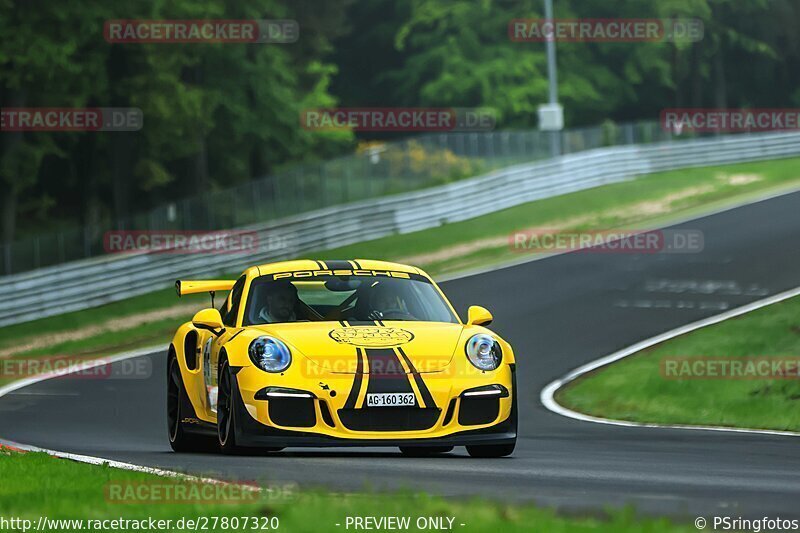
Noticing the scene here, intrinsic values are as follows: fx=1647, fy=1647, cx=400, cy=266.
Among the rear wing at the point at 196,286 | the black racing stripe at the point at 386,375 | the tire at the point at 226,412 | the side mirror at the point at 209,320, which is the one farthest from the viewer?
the rear wing at the point at 196,286

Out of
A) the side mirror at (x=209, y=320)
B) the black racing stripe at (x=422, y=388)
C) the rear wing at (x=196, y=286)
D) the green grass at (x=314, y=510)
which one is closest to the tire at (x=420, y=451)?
the black racing stripe at (x=422, y=388)

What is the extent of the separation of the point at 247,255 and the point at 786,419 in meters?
18.6

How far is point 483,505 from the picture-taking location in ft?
24.2

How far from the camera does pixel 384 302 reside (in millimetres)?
11656

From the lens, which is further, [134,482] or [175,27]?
[175,27]

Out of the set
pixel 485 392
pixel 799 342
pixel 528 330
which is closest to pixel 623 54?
pixel 528 330

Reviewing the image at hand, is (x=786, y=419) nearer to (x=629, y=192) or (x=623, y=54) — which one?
(x=629, y=192)

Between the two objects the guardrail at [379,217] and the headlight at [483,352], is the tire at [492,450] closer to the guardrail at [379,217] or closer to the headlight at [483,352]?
the headlight at [483,352]

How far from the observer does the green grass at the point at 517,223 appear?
93.5 feet

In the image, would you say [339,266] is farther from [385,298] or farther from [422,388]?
[422,388]

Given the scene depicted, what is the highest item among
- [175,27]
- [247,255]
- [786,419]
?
[175,27]

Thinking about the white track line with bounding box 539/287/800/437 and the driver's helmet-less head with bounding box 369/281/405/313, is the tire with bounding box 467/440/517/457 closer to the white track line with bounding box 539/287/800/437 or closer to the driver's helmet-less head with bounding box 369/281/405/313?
the driver's helmet-less head with bounding box 369/281/405/313

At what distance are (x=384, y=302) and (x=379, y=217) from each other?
2438cm

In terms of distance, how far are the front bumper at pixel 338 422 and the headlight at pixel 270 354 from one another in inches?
6.8
